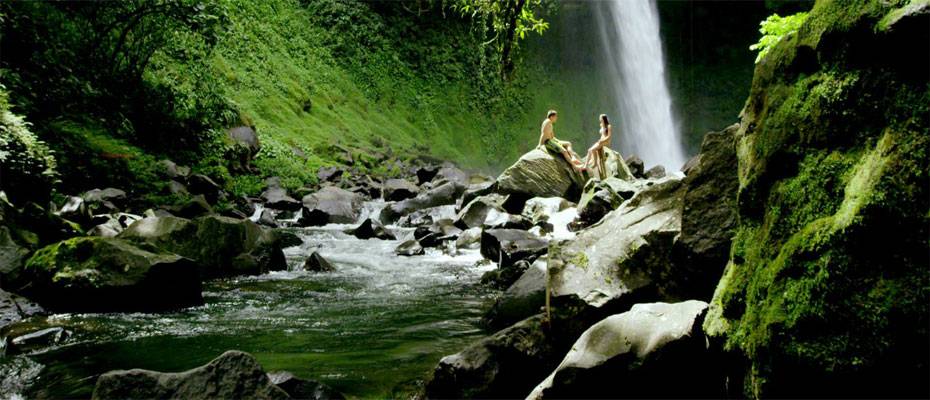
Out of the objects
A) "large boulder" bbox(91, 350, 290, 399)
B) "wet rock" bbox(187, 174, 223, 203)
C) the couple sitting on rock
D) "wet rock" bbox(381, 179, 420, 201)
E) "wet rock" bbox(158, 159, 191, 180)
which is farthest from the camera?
"wet rock" bbox(381, 179, 420, 201)

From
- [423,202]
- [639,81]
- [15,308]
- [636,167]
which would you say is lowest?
[15,308]

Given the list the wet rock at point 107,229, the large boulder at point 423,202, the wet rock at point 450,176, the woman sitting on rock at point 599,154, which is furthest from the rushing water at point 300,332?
the wet rock at point 450,176

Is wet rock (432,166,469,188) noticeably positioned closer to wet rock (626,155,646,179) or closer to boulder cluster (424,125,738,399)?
wet rock (626,155,646,179)

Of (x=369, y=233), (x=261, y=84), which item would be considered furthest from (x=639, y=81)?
(x=369, y=233)

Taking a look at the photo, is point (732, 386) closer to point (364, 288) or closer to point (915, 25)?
point (915, 25)

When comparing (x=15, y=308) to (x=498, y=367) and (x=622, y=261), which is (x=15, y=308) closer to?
(x=498, y=367)

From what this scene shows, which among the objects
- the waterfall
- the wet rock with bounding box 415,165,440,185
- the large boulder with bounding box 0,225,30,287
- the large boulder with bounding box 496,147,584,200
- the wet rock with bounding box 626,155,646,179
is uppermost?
the waterfall

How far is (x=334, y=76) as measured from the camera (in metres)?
37.5

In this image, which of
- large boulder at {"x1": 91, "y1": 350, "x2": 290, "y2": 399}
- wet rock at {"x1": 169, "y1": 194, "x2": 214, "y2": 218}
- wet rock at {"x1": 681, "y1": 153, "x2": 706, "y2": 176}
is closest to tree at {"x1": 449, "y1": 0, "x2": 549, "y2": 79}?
wet rock at {"x1": 681, "y1": 153, "x2": 706, "y2": 176}

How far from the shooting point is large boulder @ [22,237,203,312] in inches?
301

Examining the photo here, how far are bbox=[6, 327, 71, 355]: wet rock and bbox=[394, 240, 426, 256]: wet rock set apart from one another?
7510 mm

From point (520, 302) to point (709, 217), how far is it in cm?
263

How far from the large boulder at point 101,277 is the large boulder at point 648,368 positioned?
594 centimetres

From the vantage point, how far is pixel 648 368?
395 cm
